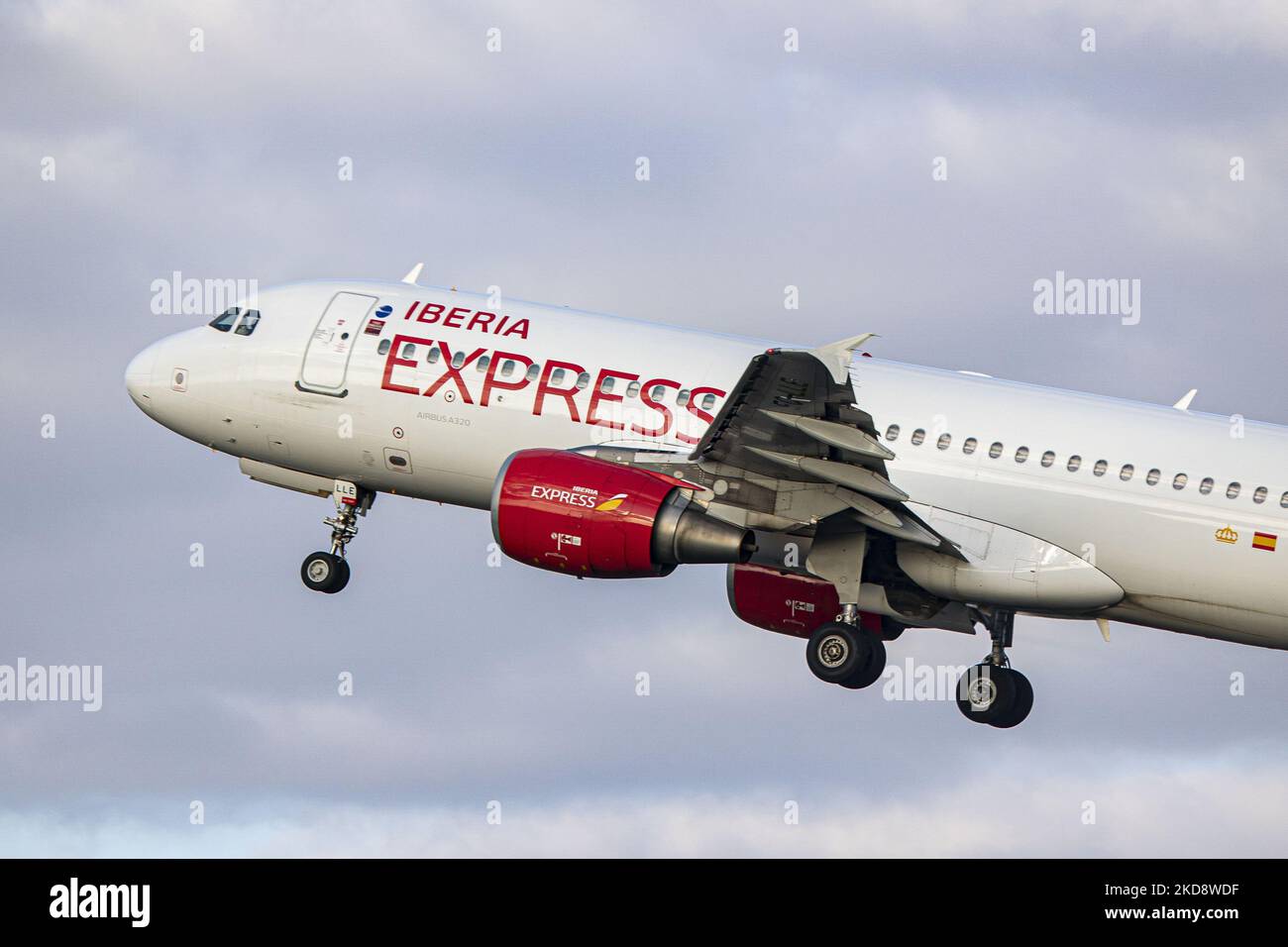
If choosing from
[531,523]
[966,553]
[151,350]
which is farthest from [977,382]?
[151,350]

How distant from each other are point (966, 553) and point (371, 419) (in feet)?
32.4

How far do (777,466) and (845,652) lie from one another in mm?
3252

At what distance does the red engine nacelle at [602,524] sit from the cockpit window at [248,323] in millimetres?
7540

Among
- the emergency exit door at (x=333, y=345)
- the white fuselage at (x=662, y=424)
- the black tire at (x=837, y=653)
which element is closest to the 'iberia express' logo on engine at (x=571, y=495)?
the white fuselage at (x=662, y=424)

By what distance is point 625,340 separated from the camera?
30500 mm

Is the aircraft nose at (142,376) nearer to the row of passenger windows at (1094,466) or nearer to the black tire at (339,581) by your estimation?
the black tire at (339,581)

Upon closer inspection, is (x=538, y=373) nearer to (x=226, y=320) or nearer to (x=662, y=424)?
(x=662, y=424)

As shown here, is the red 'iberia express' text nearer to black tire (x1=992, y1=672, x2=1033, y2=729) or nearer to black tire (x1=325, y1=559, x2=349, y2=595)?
black tire (x1=325, y1=559, x2=349, y2=595)

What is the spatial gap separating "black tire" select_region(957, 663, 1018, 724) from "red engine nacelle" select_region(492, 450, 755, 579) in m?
6.15

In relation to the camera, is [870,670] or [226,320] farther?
[226,320]

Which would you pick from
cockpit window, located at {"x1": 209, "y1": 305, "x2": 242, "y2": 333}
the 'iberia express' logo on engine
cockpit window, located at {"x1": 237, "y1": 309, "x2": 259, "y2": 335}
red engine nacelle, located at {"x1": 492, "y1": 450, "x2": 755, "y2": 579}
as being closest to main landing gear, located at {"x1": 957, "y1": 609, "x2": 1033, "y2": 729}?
red engine nacelle, located at {"x1": 492, "y1": 450, "x2": 755, "y2": 579}

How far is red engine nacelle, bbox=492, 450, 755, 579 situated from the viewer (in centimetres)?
2702

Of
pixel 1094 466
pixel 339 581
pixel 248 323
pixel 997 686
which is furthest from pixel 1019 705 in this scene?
pixel 248 323

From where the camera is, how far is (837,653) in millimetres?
28406
